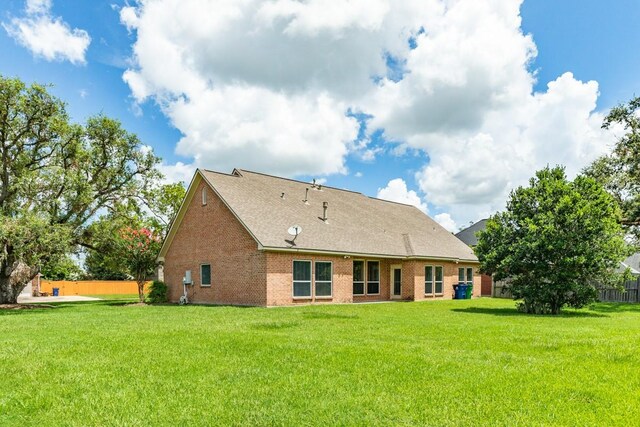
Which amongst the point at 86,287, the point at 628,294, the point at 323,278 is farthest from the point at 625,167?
the point at 86,287

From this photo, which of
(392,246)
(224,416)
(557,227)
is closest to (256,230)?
(392,246)

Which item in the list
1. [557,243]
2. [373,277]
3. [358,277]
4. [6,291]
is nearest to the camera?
[557,243]

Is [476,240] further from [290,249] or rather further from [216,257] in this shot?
[216,257]

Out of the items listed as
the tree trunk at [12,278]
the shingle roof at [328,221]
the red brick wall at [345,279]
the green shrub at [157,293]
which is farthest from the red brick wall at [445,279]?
the tree trunk at [12,278]

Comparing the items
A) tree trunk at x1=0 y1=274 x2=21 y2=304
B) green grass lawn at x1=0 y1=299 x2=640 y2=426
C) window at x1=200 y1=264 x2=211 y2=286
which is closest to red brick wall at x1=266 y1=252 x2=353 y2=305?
window at x1=200 y1=264 x2=211 y2=286

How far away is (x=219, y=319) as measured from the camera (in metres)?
13.6

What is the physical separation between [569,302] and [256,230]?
12.5m

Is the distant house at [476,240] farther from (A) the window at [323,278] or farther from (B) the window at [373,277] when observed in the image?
(A) the window at [323,278]

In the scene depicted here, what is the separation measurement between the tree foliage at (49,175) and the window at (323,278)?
10.9m

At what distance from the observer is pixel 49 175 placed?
20.6 m

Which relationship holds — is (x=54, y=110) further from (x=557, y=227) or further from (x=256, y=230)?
(x=557, y=227)

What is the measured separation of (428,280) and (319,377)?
68.4 ft

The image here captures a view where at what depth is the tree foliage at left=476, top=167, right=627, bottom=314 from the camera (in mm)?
16656

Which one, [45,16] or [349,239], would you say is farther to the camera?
[349,239]
